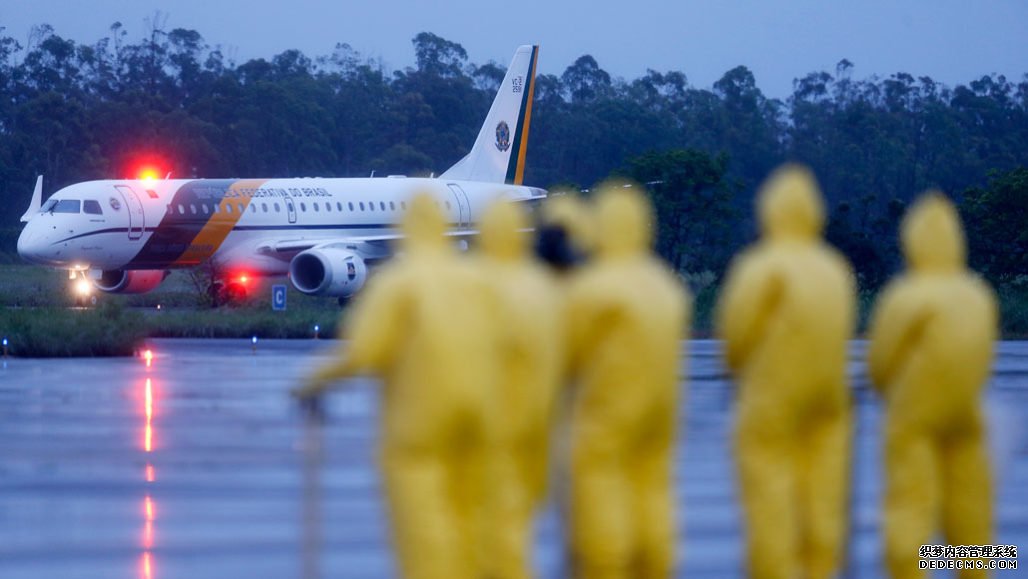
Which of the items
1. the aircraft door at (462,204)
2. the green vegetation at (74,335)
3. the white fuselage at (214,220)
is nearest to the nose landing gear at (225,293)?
the white fuselage at (214,220)

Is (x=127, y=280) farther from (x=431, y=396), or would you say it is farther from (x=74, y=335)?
(x=431, y=396)

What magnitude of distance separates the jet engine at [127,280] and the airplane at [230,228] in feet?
0.07

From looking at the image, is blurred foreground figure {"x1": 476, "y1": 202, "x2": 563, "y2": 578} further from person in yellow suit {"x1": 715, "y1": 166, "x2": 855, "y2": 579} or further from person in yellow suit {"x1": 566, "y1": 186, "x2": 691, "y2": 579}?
person in yellow suit {"x1": 715, "y1": 166, "x2": 855, "y2": 579}

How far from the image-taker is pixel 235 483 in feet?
39.8

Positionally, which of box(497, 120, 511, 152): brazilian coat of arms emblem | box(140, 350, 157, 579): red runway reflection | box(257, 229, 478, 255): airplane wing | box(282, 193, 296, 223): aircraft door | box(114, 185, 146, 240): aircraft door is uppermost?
box(497, 120, 511, 152): brazilian coat of arms emblem

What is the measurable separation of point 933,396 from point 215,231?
1241 inches

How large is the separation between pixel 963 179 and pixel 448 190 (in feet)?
88.3

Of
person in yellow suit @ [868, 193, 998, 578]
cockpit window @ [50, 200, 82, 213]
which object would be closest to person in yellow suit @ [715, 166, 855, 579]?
person in yellow suit @ [868, 193, 998, 578]

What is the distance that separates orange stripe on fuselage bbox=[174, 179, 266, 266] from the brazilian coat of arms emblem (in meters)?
9.42

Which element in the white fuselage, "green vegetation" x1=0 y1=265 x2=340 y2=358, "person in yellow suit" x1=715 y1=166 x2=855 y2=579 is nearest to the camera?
"person in yellow suit" x1=715 y1=166 x2=855 y2=579

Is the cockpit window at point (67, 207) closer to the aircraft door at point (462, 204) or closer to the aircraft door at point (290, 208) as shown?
the aircraft door at point (290, 208)

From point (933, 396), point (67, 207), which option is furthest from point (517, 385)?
point (67, 207)

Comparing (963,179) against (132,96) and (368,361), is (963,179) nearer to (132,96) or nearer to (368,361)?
(132,96)

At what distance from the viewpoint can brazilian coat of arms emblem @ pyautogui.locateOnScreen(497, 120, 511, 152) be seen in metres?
47.0
